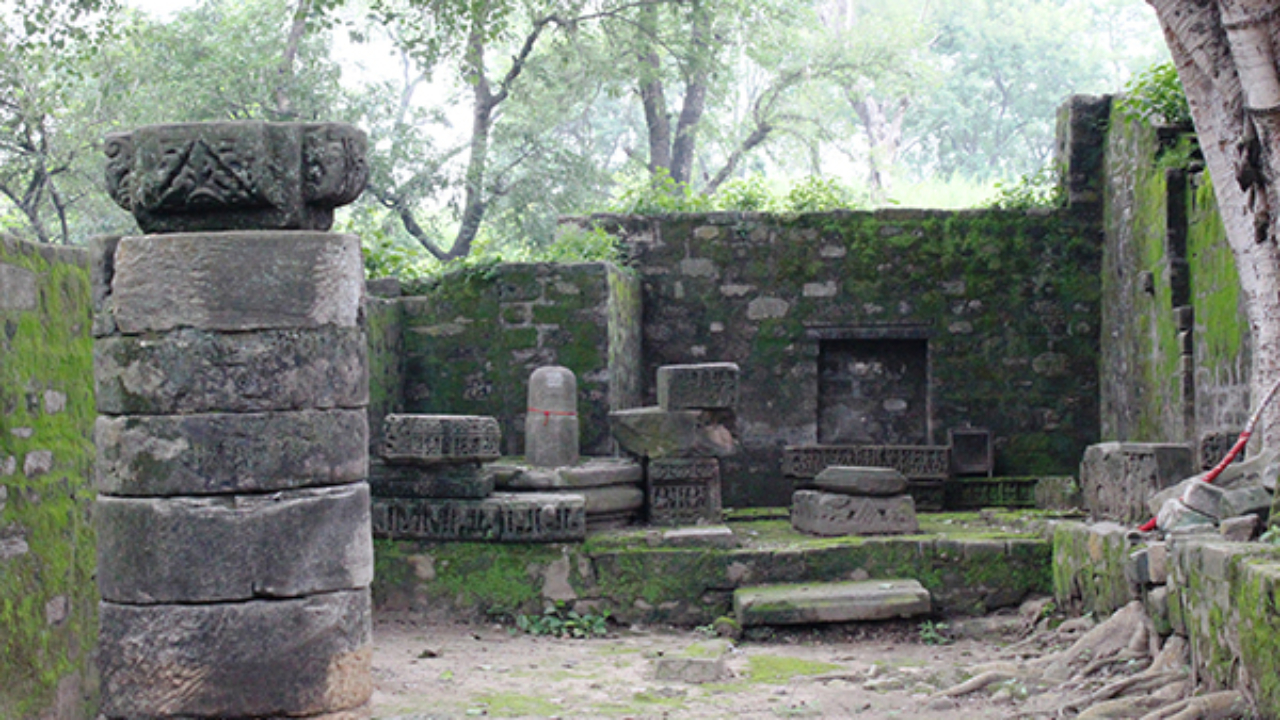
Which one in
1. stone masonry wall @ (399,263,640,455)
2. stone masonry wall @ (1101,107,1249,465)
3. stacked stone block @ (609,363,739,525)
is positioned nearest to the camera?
stone masonry wall @ (1101,107,1249,465)

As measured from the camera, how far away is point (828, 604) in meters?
7.74

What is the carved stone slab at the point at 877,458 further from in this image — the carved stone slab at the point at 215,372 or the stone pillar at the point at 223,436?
the carved stone slab at the point at 215,372

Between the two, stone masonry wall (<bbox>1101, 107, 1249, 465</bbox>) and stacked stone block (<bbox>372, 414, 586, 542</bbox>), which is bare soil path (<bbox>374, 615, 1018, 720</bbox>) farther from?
stone masonry wall (<bbox>1101, 107, 1249, 465</bbox>)

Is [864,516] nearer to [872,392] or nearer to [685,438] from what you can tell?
[685,438]

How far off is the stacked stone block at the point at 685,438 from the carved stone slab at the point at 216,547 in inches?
170

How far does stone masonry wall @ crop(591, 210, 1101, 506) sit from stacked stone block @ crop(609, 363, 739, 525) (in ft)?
11.0

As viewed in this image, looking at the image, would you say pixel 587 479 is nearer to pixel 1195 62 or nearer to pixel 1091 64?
pixel 1195 62

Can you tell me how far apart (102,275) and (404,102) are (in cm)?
2715

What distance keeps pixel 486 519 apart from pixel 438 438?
65 centimetres

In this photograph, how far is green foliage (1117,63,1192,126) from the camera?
9875 mm

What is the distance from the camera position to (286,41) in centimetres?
1983

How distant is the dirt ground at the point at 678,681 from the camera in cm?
593

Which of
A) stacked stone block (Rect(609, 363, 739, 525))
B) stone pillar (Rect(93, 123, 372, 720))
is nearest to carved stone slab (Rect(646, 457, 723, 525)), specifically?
stacked stone block (Rect(609, 363, 739, 525))

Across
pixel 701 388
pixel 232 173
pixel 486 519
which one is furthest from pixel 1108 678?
pixel 232 173
